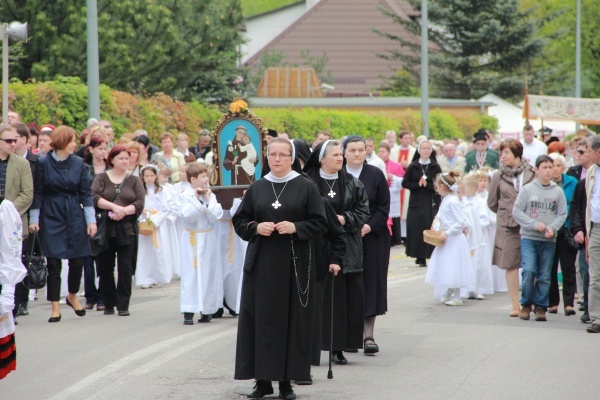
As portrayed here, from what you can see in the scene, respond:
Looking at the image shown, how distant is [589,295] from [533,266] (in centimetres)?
97

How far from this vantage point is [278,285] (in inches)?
335

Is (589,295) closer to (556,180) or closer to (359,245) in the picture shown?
(556,180)

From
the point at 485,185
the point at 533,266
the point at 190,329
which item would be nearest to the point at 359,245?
the point at 190,329

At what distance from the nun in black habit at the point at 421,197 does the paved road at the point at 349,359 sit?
5261mm

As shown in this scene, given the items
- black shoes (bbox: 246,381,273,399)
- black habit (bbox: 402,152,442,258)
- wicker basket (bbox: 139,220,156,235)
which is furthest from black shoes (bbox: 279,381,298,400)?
black habit (bbox: 402,152,442,258)

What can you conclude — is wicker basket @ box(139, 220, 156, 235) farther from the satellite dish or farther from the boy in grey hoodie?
the boy in grey hoodie

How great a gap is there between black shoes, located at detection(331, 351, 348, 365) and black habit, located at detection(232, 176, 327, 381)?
5.13ft

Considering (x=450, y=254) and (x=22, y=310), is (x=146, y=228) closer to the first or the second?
(x=22, y=310)

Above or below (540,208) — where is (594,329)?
below

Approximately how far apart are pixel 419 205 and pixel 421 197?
139 mm

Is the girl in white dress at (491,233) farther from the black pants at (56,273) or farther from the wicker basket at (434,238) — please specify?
the black pants at (56,273)

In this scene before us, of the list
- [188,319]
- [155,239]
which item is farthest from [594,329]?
[155,239]

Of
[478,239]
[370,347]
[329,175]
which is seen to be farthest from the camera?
[478,239]

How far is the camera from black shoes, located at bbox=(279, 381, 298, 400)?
27.8 feet
